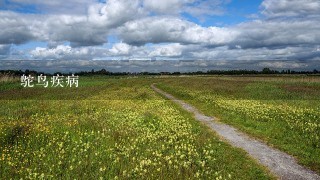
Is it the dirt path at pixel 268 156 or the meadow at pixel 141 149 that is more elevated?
the meadow at pixel 141 149

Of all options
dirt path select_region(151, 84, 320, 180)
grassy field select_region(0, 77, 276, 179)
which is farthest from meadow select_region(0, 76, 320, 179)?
dirt path select_region(151, 84, 320, 180)

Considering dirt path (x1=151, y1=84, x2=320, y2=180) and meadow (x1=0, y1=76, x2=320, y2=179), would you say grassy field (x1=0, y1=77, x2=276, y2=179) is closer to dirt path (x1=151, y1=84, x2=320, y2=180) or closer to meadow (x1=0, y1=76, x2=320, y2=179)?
meadow (x1=0, y1=76, x2=320, y2=179)

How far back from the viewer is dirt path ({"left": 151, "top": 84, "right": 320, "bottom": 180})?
32.4 ft

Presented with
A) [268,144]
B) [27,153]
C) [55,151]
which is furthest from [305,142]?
[27,153]

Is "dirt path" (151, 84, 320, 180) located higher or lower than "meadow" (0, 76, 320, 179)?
lower

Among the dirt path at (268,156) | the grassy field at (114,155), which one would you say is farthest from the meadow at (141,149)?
the dirt path at (268,156)

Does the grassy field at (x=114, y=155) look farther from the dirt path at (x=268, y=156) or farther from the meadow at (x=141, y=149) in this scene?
the dirt path at (x=268, y=156)

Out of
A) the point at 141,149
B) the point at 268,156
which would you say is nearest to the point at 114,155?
the point at 141,149

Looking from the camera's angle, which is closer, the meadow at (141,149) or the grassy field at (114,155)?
the grassy field at (114,155)

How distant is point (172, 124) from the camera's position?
A: 1744 cm

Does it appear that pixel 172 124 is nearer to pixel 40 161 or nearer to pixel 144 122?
pixel 144 122

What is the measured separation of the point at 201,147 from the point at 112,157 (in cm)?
388

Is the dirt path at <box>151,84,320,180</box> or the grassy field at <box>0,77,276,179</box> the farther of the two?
the dirt path at <box>151,84,320,180</box>

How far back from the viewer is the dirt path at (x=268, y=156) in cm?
987
